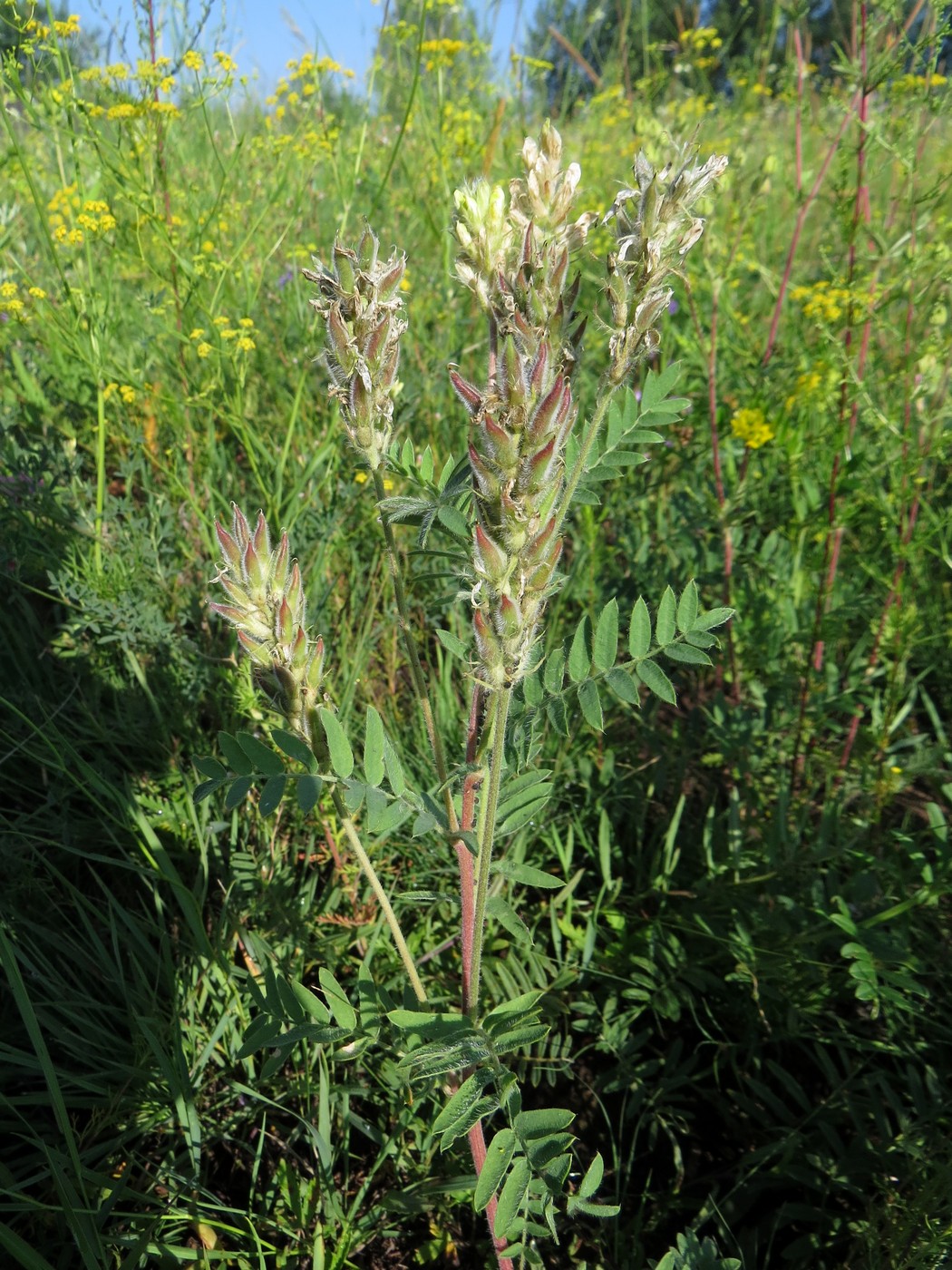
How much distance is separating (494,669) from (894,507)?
6.25ft

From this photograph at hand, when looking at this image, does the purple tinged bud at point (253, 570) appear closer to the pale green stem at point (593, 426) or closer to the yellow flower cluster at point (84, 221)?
the pale green stem at point (593, 426)

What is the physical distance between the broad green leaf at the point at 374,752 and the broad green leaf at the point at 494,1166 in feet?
1.52

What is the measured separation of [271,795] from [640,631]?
1.89 feet

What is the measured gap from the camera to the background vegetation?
1.39m

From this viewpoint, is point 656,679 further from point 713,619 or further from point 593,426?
point 593,426

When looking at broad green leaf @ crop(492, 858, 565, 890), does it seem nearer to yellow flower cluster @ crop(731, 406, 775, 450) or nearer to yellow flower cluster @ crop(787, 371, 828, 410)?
yellow flower cluster @ crop(731, 406, 775, 450)

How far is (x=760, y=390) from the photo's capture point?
7.80 ft

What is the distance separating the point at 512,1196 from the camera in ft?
3.31

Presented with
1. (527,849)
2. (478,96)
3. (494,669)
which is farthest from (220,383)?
(478,96)

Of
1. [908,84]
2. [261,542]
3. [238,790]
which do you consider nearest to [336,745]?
[238,790]

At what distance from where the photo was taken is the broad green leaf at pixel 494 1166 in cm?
99

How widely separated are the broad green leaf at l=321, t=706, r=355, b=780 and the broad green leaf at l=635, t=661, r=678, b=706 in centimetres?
42

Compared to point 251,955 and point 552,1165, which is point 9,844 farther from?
point 552,1165

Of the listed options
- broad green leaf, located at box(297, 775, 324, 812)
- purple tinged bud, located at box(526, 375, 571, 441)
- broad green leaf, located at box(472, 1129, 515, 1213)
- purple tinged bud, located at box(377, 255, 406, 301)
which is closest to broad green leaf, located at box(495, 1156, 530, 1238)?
broad green leaf, located at box(472, 1129, 515, 1213)
